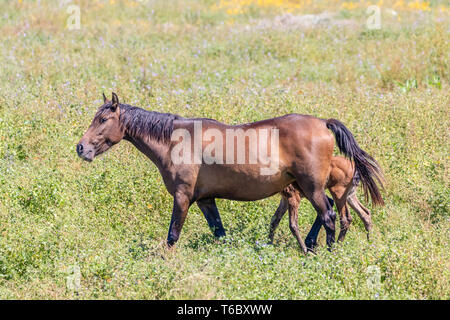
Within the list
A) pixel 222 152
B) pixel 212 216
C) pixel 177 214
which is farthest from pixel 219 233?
pixel 222 152

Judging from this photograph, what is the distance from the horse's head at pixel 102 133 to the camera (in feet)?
23.1

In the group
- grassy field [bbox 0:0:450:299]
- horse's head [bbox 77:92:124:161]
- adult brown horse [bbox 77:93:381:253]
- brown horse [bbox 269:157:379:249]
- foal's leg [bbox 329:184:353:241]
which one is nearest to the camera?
grassy field [bbox 0:0:450:299]

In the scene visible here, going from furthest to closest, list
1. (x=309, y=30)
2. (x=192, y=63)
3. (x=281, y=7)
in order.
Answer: (x=281, y=7) → (x=309, y=30) → (x=192, y=63)

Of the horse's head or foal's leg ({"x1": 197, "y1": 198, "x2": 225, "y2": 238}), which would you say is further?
foal's leg ({"x1": 197, "y1": 198, "x2": 225, "y2": 238})

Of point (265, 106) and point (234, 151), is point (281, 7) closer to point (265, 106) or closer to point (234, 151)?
point (265, 106)

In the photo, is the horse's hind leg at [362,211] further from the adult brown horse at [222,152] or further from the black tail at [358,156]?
the adult brown horse at [222,152]

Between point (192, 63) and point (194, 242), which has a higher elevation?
point (192, 63)

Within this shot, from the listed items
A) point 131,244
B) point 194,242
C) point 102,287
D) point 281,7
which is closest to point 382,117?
point 194,242

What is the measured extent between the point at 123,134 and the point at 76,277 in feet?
6.09

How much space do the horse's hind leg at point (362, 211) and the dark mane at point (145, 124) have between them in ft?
8.00

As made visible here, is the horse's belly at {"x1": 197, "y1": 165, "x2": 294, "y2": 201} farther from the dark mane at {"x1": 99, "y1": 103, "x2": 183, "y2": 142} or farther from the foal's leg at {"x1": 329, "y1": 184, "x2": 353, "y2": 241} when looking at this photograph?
the foal's leg at {"x1": 329, "y1": 184, "x2": 353, "y2": 241}

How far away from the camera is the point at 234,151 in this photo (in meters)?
6.98

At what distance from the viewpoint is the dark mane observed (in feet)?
23.5

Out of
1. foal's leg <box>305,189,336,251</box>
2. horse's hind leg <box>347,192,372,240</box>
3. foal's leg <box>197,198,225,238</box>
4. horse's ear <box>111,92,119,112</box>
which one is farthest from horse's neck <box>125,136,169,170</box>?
horse's hind leg <box>347,192,372,240</box>
